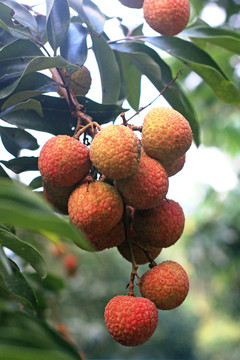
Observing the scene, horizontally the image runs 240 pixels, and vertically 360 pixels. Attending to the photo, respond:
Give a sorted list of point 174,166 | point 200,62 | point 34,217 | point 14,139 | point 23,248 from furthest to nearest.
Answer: point 200,62 < point 14,139 < point 174,166 < point 23,248 < point 34,217

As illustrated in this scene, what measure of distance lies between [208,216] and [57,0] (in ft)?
16.0

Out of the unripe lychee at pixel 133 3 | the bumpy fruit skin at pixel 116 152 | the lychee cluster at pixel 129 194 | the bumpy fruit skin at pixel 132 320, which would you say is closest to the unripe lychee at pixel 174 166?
the lychee cluster at pixel 129 194

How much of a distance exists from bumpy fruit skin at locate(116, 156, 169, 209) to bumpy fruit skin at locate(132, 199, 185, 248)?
4cm

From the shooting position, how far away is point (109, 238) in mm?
776

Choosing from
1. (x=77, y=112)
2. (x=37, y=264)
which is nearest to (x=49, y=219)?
(x=37, y=264)

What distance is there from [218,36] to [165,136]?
0.44 metres

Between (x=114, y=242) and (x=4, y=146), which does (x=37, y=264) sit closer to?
(x=114, y=242)

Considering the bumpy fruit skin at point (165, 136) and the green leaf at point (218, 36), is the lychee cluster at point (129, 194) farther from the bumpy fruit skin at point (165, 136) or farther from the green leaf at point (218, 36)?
the green leaf at point (218, 36)

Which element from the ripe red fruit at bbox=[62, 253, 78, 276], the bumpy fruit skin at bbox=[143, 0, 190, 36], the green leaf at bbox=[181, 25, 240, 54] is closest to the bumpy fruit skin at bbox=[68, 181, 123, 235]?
the bumpy fruit skin at bbox=[143, 0, 190, 36]

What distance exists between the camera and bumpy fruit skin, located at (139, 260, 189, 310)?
0.74 metres

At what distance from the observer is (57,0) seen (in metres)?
0.89

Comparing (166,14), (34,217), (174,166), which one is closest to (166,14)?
(166,14)

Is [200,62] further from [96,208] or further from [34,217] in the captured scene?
[34,217]

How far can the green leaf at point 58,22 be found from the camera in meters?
0.88
